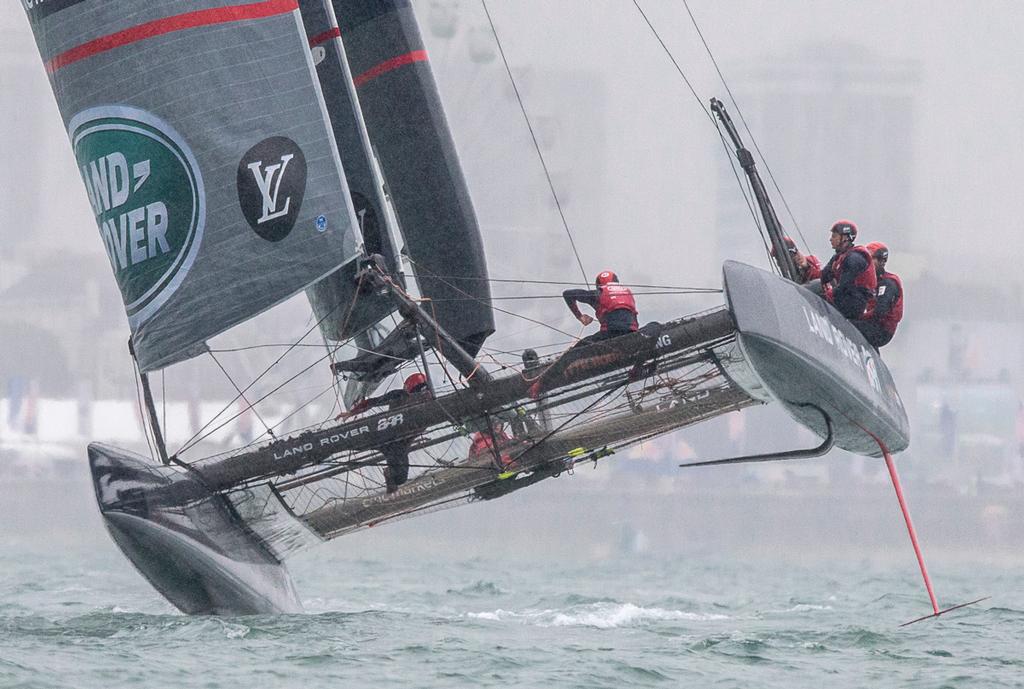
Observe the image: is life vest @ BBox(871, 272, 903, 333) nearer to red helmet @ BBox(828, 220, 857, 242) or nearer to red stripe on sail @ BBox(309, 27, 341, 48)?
red helmet @ BBox(828, 220, 857, 242)

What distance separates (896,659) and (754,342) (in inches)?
67.7

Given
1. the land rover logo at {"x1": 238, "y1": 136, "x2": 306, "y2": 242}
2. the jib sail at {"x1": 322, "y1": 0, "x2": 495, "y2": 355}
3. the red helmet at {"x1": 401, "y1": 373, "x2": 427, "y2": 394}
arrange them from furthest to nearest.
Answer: the jib sail at {"x1": 322, "y1": 0, "x2": 495, "y2": 355}, the red helmet at {"x1": 401, "y1": 373, "x2": 427, "y2": 394}, the land rover logo at {"x1": 238, "y1": 136, "x2": 306, "y2": 242}

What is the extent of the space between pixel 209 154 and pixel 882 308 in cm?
313

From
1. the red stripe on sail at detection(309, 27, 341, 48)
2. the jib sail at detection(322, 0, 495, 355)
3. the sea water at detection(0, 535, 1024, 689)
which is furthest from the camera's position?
the jib sail at detection(322, 0, 495, 355)

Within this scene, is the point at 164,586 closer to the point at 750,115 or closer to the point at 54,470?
the point at 54,470

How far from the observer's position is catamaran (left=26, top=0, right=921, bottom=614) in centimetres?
720

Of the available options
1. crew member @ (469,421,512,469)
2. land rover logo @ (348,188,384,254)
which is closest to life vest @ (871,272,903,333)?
crew member @ (469,421,512,469)

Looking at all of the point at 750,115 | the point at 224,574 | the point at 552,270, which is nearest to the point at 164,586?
the point at 224,574

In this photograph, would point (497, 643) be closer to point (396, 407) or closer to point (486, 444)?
point (486, 444)

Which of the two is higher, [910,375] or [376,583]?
[910,375]

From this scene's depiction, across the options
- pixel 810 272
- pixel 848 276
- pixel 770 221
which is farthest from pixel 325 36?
pixel 848 276

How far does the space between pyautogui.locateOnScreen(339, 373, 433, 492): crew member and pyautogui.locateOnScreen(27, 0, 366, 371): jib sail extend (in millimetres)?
645

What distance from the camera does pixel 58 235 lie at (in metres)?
36.7

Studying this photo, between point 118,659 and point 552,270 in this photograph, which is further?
point 552,270
